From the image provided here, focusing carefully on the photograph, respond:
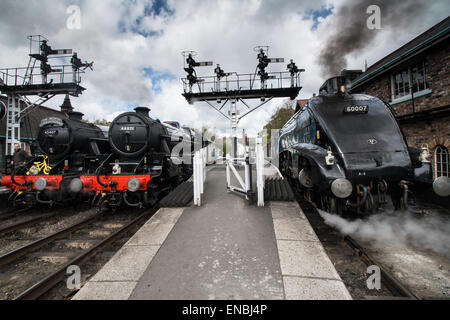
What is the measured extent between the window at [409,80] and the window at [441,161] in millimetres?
2312

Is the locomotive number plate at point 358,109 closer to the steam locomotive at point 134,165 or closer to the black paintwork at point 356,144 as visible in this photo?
the black paintwork at point 356,144

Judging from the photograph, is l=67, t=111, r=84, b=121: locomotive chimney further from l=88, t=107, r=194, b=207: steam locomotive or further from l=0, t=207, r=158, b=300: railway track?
l=0, t=207, r=158, b=300: railway track

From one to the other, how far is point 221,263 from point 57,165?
6.88 m

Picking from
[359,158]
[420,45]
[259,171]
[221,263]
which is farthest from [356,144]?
[420,45]

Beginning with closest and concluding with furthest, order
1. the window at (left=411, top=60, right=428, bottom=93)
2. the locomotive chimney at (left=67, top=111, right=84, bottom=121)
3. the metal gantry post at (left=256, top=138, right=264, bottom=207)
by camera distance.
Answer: the metal gantry post at (left=256, top=138, right=264, bottom=207), the window at (left=411, top=60, right=428, bottom=93), the locomotive chimney at (left=67, top=111, right=84, bottom=121)

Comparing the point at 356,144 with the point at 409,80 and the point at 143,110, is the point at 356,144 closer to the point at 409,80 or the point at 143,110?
the point at 143,110

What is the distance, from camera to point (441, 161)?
22.9ft

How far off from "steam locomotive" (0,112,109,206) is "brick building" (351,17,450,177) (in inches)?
427

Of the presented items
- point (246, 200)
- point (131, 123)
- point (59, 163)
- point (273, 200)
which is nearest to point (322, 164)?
point (273, 200)

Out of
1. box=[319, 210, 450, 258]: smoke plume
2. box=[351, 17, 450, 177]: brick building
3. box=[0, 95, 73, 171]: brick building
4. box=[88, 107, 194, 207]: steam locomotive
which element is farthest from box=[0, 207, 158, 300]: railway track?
box=[0, 95, 73, 171]: brick building

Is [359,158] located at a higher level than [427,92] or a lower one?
lower

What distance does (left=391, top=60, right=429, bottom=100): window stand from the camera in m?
7.71

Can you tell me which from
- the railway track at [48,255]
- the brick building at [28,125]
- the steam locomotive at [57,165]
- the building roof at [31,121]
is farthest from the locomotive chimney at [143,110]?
the building roof at [31,121]

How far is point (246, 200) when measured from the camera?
5.30 metres
